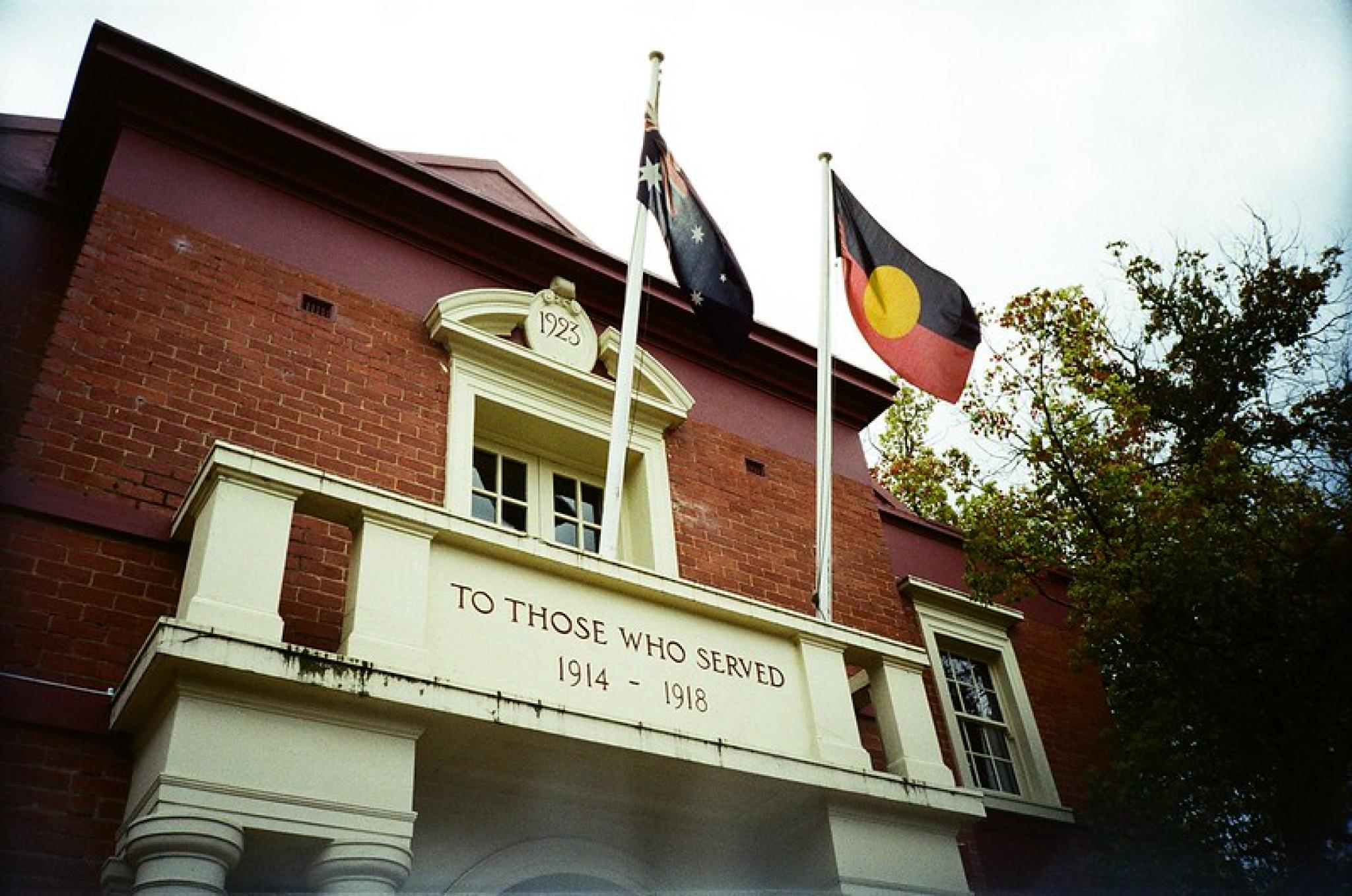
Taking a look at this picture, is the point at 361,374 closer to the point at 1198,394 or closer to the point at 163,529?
the point at 163,529

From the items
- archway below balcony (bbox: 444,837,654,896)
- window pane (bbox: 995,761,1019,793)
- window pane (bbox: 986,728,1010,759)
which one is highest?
window pane (bbox: 986,728,1010,759)

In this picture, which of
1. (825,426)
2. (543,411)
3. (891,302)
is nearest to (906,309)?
(891,302)

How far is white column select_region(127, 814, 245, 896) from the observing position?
4.68m

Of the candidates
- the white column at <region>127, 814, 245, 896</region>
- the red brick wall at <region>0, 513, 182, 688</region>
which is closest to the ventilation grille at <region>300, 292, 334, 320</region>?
the red brick wall at <region>0, 513, 182, 688</region>

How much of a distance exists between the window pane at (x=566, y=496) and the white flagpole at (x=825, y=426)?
1.97 metres

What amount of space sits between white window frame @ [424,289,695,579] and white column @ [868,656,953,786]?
6.11 ft

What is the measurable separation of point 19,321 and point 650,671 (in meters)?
4.84

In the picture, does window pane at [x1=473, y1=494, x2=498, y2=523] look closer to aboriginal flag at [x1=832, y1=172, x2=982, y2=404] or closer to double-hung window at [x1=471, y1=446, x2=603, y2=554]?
double-hung window at [x1=471, y1=446, x2=603, y2=554]

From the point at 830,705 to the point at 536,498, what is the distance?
298cm

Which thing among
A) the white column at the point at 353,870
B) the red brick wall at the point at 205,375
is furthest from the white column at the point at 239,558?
the red brick wall at the point at 205,375

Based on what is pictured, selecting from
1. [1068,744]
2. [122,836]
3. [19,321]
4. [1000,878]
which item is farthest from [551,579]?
[1068,744]

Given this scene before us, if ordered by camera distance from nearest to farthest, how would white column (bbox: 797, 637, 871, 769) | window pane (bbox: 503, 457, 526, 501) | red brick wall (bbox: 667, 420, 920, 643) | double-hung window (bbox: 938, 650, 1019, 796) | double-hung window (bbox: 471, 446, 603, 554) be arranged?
1. white column (bbox: 797, 637, 871, 769)
2. double-hung window (bbox: 471, 446, 603, 554)
3. window pane (bbox: 503, 457, 526, 501)
4. red brick wall (bbox: 667, 420, 920, 643)
5. double-hung window (bbox: 938, 650, 1019, 796)

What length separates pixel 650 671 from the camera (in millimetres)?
6676

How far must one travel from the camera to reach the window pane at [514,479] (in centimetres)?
900
